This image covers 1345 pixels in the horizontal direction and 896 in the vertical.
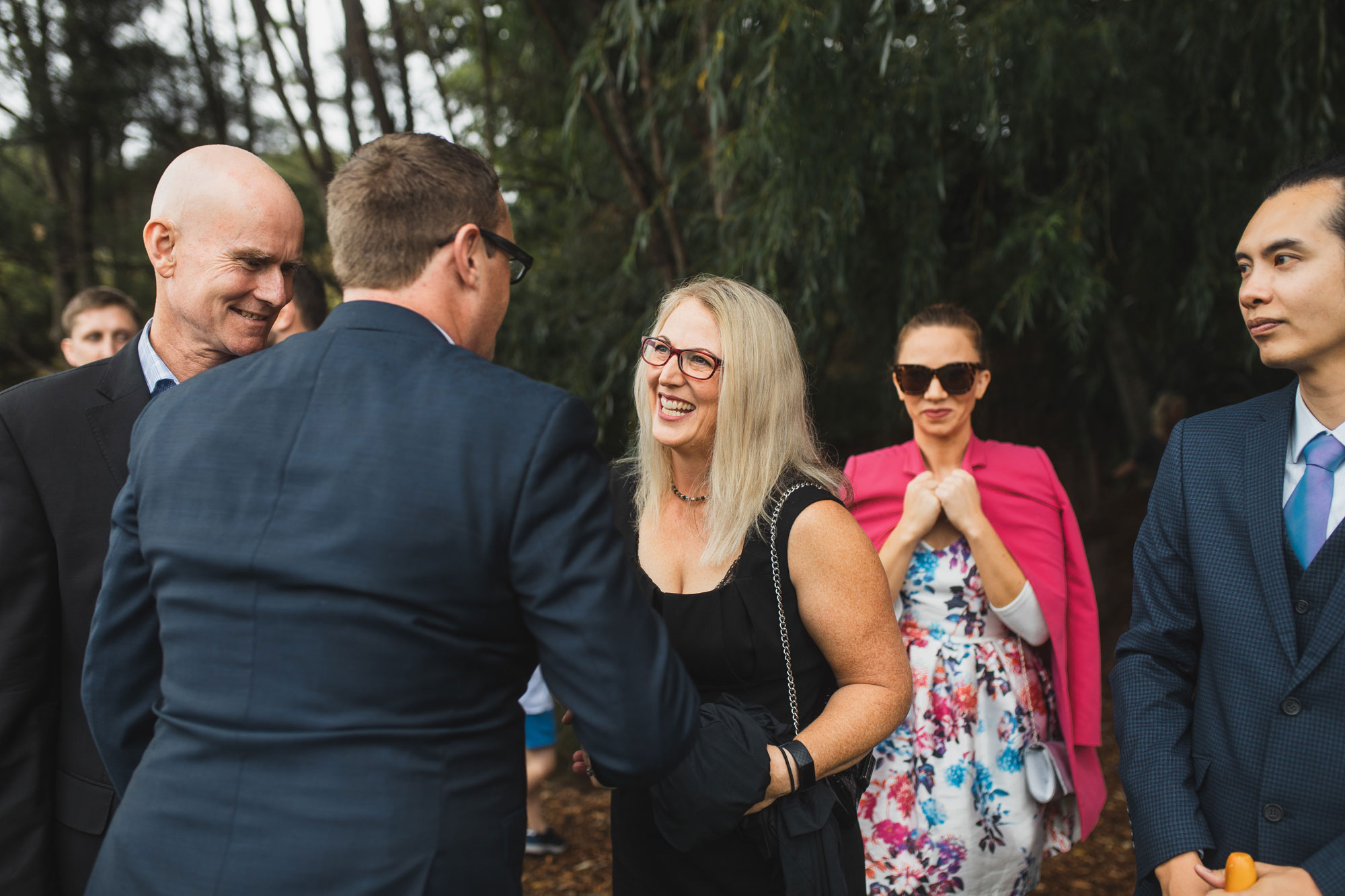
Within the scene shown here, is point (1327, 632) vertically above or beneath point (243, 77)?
beneath

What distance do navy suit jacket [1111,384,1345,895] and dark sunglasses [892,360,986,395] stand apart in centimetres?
79

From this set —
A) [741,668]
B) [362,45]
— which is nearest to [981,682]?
[741,668]

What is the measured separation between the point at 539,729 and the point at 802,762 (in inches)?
111

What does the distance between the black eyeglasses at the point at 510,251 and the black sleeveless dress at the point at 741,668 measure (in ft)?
2.44

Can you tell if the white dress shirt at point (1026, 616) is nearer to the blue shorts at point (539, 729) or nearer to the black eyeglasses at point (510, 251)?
the black eyeglasses at point (510, 251)

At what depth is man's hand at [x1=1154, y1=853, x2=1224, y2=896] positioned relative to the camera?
1.63 meters

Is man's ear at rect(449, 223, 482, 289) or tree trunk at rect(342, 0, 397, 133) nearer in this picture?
man's ear at rect(449, 223, 482, 289)

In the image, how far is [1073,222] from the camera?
4078mm

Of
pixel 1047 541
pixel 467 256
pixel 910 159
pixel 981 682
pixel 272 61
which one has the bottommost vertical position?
pixel 981 682

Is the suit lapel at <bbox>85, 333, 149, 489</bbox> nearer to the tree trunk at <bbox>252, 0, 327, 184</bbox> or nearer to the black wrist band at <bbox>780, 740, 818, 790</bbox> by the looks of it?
the black wrist band at <bbox>780, 740, 818, 790</bbox>

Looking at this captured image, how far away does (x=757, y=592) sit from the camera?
1.88m

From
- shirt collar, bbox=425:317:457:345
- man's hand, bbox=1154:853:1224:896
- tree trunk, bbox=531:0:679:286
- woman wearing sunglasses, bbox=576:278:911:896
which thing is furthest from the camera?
tree trunk, bbox=531:0:679:286

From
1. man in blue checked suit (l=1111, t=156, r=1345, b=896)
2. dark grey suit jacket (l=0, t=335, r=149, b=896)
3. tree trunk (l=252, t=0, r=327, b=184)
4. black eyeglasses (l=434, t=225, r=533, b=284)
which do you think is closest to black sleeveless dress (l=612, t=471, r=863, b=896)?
man in blue checked suit (l=1111, t=156, r=1345, b=896)

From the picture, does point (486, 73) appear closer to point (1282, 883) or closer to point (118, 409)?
point (118, 409)
